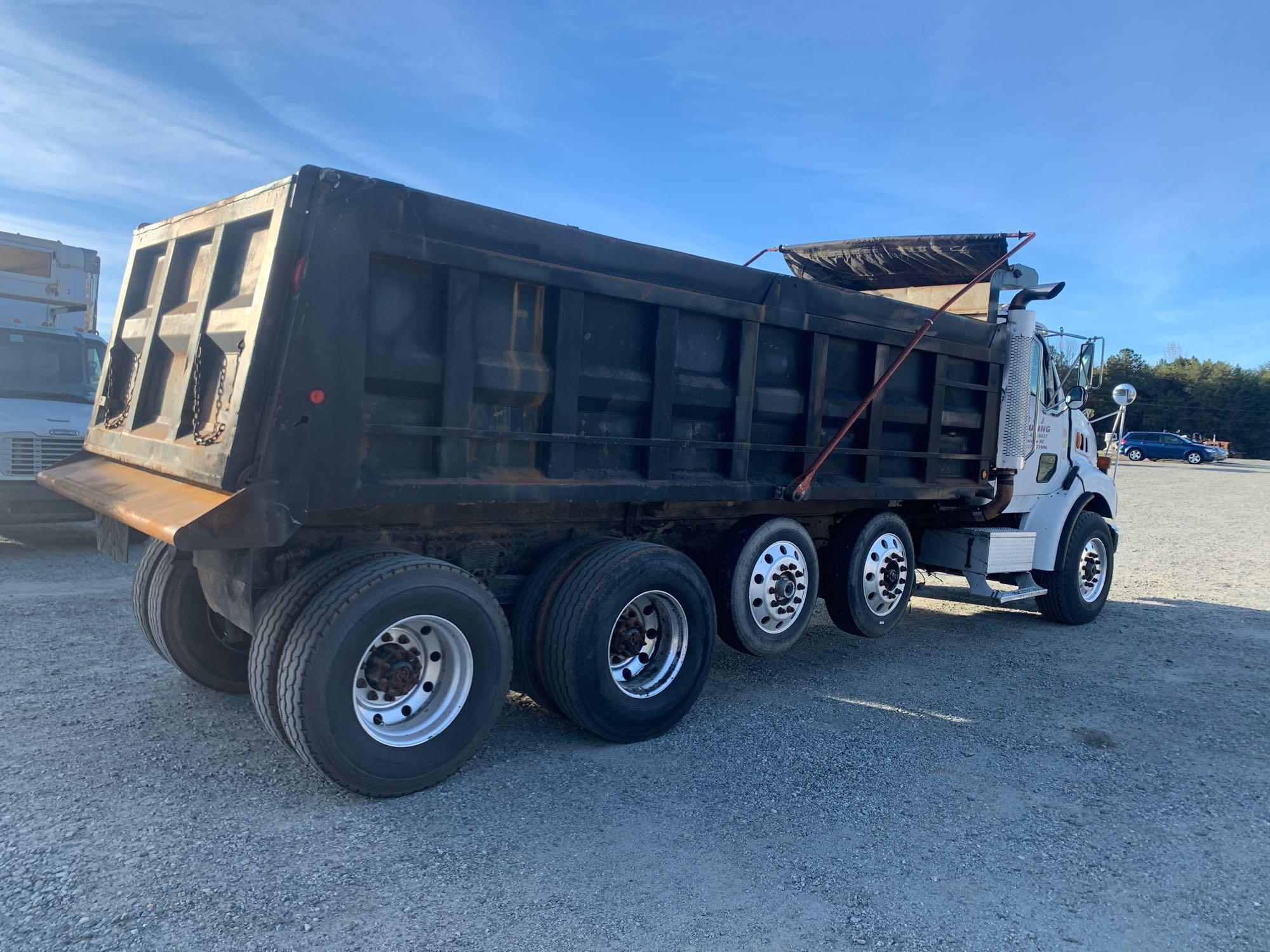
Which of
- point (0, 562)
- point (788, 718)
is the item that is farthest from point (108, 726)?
point (0, 562)

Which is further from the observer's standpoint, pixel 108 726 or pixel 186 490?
pixel 108 726

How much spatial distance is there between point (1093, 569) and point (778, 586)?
4547mm

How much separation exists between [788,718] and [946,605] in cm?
472

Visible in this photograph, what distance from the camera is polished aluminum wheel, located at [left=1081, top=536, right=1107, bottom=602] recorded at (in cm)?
851

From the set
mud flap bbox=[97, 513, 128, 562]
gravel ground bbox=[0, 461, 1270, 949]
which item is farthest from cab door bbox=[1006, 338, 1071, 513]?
mud flap bbox=[97, 513, 128, 562]

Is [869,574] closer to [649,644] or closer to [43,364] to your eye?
[649,644]

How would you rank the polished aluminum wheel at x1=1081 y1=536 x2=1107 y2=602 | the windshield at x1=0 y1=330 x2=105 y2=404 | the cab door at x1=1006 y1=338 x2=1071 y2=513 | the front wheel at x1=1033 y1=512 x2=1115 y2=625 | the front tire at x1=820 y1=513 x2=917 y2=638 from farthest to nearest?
1. the windshield at x1=0 y1=330 x2=105 y2=404
2. the polished aluminum wheel at x1=1081 y1=536 x2=1107 y2=602
3. the front wheel at x1=1033 y1=512 x2=1115 y2=625
4. the cab door at x1=1006 y1=338 x2=1071 y2=513
5. the front tire at x1=820 y1=513 x2=917 y2=638

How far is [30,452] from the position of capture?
8.93 m

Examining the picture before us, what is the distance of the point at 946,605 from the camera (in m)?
9.32

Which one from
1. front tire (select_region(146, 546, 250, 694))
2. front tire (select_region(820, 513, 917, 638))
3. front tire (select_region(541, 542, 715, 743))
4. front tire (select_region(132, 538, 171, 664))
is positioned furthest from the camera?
front tire (select_region(820, 513, 917, 638))

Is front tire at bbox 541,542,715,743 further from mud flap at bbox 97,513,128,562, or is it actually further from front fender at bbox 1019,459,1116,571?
front fender at bbox 1019,459,1116,571

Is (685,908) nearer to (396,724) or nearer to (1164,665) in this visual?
(396,724)

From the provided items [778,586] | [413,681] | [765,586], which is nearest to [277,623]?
[413,681]

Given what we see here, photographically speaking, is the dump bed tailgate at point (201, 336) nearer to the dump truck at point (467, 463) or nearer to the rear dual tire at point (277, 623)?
the dump truck at point (467, 463)
